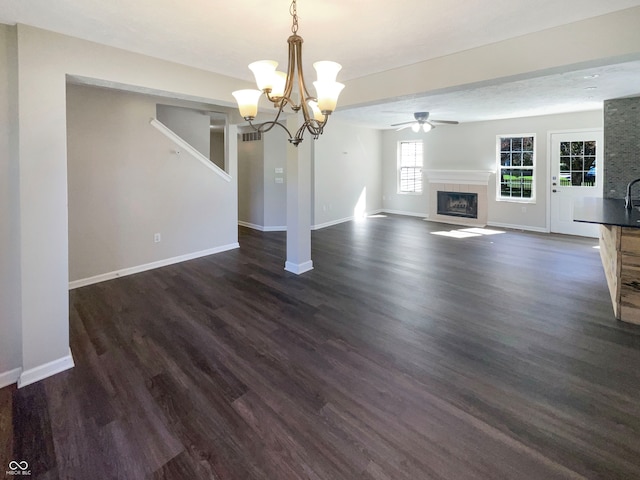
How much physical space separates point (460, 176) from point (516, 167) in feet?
4.00

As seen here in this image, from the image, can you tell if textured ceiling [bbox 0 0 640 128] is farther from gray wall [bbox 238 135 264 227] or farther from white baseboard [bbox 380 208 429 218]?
white baseboard [bbox 380 208 429 218]

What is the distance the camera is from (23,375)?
231 centimetres

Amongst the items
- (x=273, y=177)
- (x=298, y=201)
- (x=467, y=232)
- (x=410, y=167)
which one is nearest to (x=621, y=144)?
(x=467, y=232)

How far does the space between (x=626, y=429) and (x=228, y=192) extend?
5.44 meters

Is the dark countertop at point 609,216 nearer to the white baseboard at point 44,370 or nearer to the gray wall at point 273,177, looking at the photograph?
the white baseboard at point 44,370

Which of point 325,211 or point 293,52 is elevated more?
point 293,52

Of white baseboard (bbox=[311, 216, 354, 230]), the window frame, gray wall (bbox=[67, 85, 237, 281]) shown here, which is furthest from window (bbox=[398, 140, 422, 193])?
gray wall (bbox=[67, 85, 237, 281])

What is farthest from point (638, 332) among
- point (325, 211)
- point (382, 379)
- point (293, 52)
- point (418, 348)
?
point (325, 211)

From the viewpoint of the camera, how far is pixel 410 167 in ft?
31.5

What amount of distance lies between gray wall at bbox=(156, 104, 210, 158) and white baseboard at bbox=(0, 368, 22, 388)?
479cm

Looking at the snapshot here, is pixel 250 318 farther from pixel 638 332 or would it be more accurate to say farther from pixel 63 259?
pixel 638 332

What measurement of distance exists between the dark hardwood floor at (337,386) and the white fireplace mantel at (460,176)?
170 inches

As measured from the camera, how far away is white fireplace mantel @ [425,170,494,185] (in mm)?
8094

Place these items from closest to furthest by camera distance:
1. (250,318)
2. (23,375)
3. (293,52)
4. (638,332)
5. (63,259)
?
(293,52)
(23,375)
(63,259)
(638,332)
(250,318)
